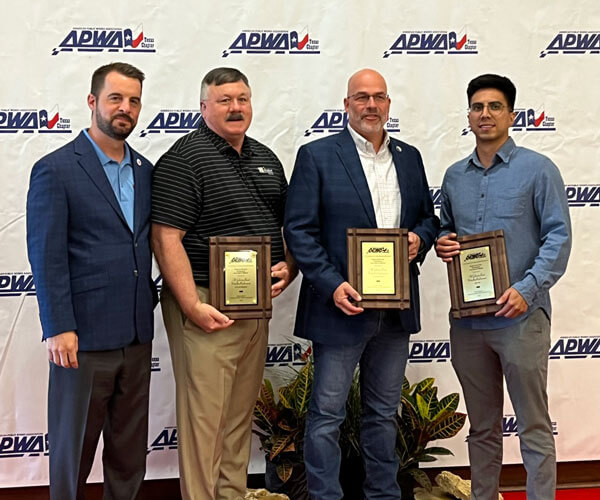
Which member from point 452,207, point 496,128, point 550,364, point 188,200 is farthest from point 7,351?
point 550,364

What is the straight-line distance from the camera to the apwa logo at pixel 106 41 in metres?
3.33

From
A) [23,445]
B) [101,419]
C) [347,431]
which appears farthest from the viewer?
[23,445]

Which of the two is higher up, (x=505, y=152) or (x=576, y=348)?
(x=505, y=152)

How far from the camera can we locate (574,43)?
11.9ft

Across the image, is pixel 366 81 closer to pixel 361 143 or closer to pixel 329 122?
pixel 361 143

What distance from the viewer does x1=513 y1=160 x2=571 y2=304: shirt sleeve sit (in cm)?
257

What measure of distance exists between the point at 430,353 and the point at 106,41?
7.39ft

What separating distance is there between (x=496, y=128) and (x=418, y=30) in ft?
3.46

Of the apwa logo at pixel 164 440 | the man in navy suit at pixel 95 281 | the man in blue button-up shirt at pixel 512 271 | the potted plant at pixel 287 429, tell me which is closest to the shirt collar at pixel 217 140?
the man in navy suit at pixel 95 281

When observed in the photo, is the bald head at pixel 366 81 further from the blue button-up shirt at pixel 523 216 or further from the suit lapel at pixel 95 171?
the suit lapel at pixel 95 171

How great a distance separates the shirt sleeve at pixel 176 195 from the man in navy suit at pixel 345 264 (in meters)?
0.38

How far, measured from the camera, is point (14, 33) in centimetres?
328

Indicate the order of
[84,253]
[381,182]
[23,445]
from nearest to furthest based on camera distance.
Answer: [84,253], [381,182], [23,445]

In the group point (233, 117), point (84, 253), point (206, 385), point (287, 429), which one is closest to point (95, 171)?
point (84, 253)
